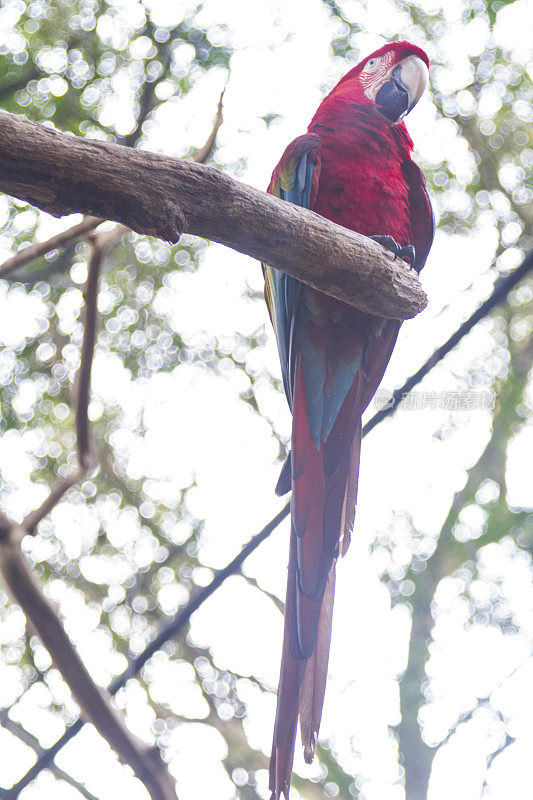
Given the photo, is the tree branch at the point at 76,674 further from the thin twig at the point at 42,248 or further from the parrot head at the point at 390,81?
the parrot head at the point at 390,81

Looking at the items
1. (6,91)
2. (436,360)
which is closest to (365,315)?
(436,360)

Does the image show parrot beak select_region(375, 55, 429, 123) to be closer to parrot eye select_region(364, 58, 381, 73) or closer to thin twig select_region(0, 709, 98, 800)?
parrot eye select_region(364, 58, 381, 73)

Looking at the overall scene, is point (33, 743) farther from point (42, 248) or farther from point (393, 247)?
point (393, 247)

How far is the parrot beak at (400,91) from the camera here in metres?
1.35

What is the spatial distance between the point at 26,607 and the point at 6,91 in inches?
64.2

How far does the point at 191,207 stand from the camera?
786 millimetres

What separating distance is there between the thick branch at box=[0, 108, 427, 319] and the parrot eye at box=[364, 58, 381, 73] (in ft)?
2.21

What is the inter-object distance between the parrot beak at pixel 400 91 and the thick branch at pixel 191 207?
52cm

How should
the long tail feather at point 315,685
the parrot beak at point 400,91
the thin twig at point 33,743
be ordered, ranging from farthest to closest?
the thin twig at point 33,743 → the parrot beak at point 400,91 → the long tail feather at point 315,685

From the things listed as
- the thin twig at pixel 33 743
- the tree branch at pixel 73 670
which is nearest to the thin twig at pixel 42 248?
the tree branch at pixel 73 670

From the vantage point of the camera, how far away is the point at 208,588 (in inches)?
40.5

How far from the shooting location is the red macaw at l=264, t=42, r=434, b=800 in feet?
3.52

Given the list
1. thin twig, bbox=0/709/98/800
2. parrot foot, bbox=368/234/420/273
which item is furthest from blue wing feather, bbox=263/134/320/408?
thin twig, bbox=0/709/98/800

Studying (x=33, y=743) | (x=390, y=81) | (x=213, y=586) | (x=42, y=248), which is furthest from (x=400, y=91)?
(x=33, y=743)
